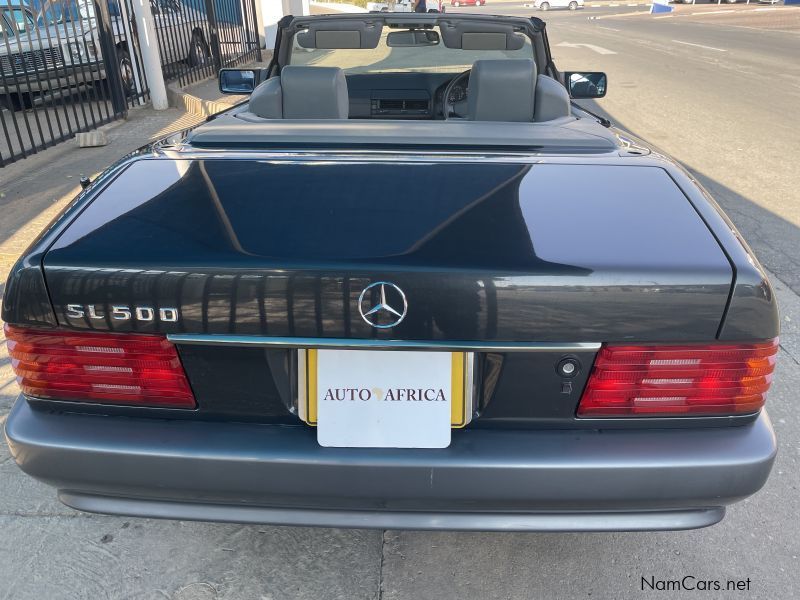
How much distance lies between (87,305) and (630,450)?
1.33 meters

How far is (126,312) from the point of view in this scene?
149cm

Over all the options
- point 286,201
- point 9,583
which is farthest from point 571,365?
point 9,583

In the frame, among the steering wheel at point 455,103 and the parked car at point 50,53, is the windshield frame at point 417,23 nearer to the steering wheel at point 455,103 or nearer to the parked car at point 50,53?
the steering wheel at point 455,103

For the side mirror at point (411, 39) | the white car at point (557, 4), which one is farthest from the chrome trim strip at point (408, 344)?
the white car at point (557, 4)

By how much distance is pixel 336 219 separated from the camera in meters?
1.60

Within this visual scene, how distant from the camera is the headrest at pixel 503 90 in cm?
271

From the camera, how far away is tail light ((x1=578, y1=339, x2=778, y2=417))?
→ 4.95ft

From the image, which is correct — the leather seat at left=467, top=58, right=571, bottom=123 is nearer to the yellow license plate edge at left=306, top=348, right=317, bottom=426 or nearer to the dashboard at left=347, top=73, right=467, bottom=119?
the dashboard at left=347, top=73, right=467, bottom=119

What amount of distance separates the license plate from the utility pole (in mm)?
9391

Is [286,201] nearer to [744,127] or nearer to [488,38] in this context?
[488,38]

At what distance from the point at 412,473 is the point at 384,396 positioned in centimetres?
20
